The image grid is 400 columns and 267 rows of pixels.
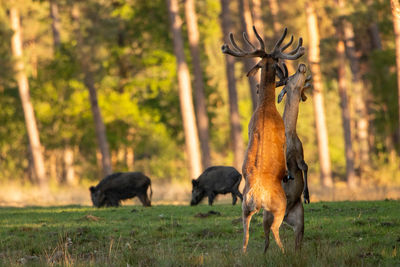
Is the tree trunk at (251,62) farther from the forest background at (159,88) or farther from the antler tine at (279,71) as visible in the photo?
the antler tine at (279,71)

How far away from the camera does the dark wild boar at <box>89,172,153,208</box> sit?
70.7 feet

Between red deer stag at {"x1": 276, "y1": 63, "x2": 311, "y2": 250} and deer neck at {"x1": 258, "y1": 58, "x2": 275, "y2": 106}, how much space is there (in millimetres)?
212

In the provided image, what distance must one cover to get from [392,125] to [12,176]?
28.7m

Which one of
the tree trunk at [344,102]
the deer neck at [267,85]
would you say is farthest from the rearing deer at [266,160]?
the tree trunk at [344,102]

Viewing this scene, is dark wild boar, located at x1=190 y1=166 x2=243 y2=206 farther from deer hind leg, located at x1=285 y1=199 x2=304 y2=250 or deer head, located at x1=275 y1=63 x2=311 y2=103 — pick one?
deer hind leg, located at x1=285 y1=199 x2=304 y2=250

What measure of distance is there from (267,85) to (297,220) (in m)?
2.05

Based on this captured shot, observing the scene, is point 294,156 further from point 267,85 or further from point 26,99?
point 26,99

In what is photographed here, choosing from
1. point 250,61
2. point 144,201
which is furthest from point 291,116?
point 250,61

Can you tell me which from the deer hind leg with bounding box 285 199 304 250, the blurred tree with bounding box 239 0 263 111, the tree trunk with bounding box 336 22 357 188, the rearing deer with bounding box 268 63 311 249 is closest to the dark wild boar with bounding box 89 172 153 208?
the blurred tree with bounding box 239 0 263 111

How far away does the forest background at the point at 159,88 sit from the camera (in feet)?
116

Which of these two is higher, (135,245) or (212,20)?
A: (212,20)

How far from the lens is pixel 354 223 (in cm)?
→ 1359

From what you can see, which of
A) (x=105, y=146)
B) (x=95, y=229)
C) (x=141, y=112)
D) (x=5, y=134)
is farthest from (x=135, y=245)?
(x=5, y=134)

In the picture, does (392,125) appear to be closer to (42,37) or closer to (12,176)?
(12,176)
